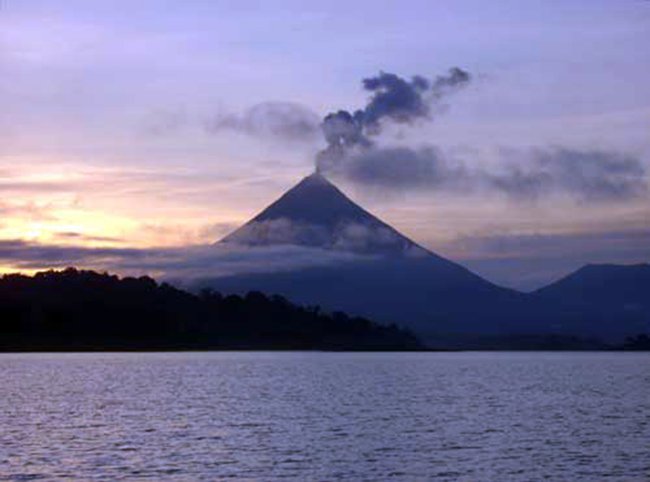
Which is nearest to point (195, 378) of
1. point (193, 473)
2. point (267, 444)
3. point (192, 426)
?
point (192, 426)

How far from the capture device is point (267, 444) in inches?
2259

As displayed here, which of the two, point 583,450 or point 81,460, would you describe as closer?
point 81,460

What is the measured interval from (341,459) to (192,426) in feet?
56.8

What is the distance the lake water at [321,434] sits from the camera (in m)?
48.2

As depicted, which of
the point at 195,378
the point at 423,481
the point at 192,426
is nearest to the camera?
the point at 423,481

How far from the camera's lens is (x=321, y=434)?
63094 millimetres

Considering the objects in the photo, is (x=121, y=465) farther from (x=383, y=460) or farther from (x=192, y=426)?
(x=192, y=426)

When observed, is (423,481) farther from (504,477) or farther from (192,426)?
(192,426)

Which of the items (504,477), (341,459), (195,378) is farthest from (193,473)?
(195,378)

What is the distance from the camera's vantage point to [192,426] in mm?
67000

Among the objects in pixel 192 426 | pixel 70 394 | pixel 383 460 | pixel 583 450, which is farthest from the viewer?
A: pixel 70 394

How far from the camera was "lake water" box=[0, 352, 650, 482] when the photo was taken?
48.2 meters

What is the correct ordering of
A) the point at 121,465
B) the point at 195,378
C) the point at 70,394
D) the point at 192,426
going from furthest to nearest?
1. the point at 195,378
2. the point at 70,394
3. the point at 192,426
4. the point at 121,465

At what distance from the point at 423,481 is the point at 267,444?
13.9 m
